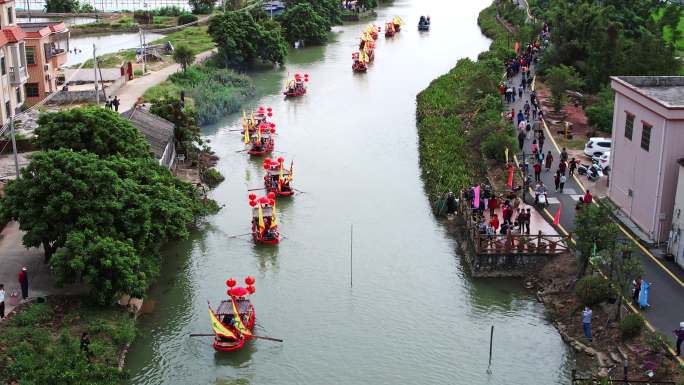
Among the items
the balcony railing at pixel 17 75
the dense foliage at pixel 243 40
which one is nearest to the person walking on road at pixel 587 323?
the balcony railing at pixel 17 75

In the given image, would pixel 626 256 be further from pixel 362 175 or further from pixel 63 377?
pixel 362 175

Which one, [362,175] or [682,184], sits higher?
[682,184]

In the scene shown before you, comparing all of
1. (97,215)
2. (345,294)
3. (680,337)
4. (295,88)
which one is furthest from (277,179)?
(295,88)

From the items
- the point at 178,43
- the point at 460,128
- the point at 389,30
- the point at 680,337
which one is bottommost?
the point at 680,337

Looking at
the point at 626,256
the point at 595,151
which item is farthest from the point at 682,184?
the point at 595,151

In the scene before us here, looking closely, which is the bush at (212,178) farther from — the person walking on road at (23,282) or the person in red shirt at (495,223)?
the person walking on road at (23,282)

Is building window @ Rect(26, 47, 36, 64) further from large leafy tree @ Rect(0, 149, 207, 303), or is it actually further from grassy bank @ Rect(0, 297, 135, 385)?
grassy bank @ Rect(0, 297, 135, 385)

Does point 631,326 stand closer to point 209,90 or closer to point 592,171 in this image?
point 592,171
